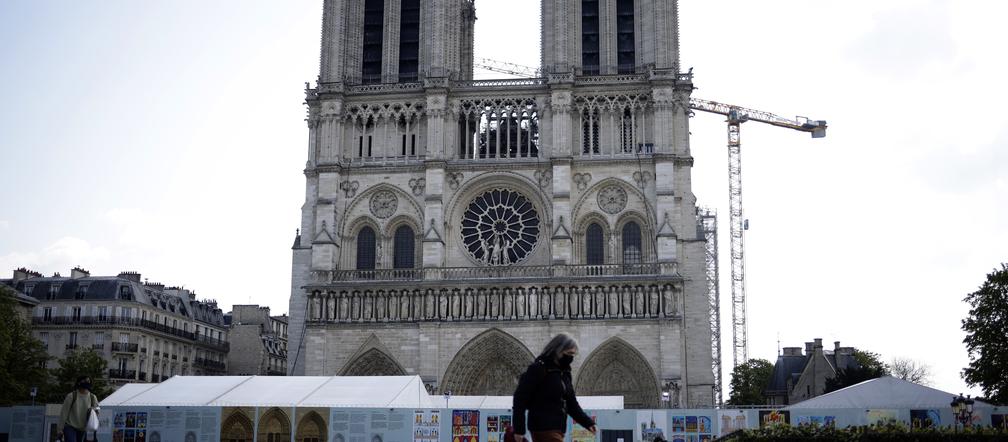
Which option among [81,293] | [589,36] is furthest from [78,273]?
[589,36]

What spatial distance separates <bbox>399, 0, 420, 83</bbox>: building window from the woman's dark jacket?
41.8 meters

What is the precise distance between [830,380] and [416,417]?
26.0 meters

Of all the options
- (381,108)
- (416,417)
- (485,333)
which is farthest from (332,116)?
(416,417)

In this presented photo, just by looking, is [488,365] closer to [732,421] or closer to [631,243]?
[631,243]

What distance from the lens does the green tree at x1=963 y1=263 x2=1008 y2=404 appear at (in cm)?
3156

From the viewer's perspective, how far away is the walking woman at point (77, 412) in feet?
43.8

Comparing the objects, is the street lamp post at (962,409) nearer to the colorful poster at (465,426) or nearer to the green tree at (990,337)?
the green tree at (990,337)

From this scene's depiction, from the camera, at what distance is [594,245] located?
46.0 m

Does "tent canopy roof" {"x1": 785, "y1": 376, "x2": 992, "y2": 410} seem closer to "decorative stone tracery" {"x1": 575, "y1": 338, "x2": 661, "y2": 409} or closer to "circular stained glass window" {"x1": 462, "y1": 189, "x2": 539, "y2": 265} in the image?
"decorative stone tracery" {"x1": 575, "y1": 338, "x2": 661, "y2": 409}

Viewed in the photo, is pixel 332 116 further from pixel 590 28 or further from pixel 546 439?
pixel 546 439

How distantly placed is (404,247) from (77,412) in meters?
33.8

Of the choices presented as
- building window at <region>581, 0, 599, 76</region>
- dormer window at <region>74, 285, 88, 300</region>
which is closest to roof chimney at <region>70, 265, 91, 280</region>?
dormer window at <region>74, 285, 88, 300</region>

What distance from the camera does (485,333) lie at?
44.1 m

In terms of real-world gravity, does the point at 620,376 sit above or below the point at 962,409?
above
